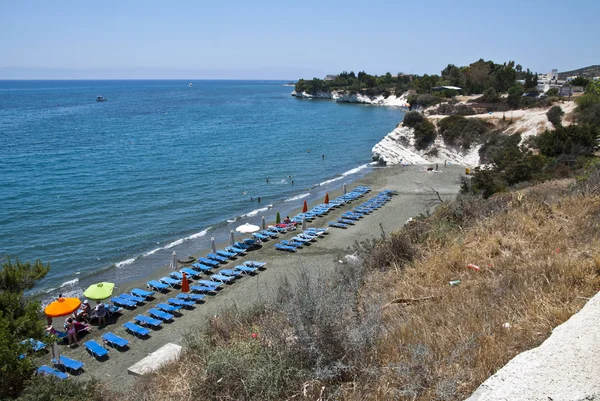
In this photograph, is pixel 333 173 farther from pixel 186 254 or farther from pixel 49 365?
pixel 49 365

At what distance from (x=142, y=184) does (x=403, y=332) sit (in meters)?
32.2

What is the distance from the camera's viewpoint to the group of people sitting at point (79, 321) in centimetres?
1377

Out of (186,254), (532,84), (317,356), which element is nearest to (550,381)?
(317,356)

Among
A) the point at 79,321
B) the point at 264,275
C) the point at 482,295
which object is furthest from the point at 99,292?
the point at 482,295

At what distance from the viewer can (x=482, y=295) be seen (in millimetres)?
5629

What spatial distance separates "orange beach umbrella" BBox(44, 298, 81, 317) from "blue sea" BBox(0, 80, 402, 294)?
4209 millimetres

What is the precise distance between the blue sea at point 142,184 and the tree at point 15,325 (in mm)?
7238

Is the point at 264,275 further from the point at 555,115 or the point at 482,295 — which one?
the point at 555,115

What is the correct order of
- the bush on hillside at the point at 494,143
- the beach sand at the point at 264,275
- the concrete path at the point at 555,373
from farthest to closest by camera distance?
the bush on hillside at the point at 494,143
the beach sand at the point at 264,275
the concrete path at the point at 555,373

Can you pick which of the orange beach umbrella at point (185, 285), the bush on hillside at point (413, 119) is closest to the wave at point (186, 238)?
the orange beach umbrella at point (185, 285)

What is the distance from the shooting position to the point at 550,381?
10.3ft

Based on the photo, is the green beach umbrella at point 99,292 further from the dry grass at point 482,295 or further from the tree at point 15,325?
the dry grass at point 482,295

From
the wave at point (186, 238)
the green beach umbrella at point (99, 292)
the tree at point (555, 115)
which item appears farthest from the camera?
the tree at point (555, 115)

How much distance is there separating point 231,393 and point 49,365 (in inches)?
433
